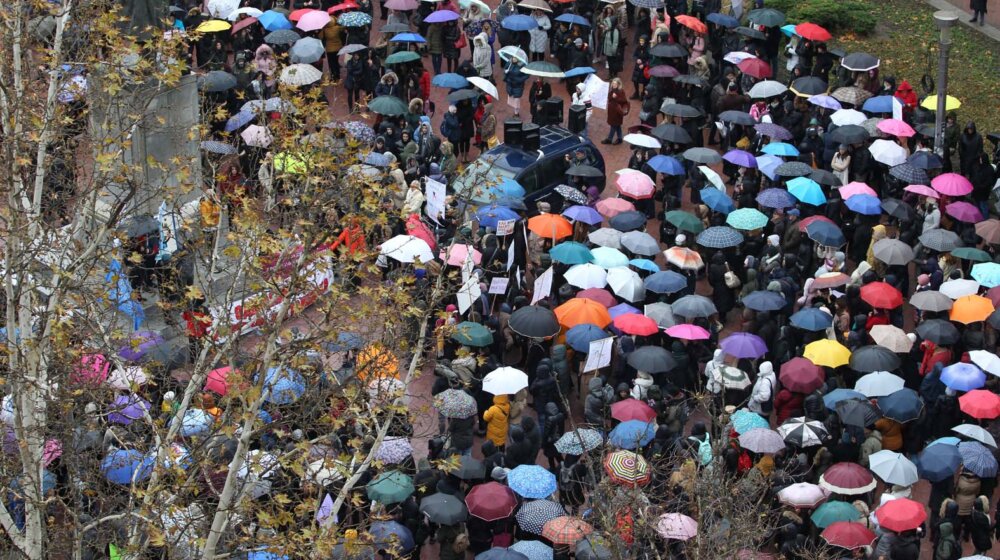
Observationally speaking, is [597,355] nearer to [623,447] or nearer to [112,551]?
[623,447]

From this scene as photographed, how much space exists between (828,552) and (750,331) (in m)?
5.13

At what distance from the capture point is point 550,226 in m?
26.4

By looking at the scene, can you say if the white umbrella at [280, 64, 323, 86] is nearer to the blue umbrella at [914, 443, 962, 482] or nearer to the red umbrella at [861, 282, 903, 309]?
the red umbrella at [861, 282, 903, 309]

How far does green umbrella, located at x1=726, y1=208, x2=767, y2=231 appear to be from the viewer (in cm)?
2692

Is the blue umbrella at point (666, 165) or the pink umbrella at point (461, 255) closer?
the pink umbrella at point (461, 255)

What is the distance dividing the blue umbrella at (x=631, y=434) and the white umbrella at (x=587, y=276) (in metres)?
4.12

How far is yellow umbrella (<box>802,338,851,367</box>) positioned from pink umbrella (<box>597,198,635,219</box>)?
4.69m

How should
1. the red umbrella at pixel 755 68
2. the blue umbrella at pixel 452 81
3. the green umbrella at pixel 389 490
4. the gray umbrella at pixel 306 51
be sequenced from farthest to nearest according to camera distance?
the red umbrella at pixel 755 68 < the gray umbrella at pixel 306 51 < the blue umbrella at pixel 452 81 < the green umbrella at pixel 389 490

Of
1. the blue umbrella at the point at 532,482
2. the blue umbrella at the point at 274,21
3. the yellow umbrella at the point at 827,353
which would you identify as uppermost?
the blue umbrella at the point at 274,21

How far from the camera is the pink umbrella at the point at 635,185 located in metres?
28.0

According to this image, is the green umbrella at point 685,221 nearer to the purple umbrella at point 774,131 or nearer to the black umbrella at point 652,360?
the purple umbrella at point 774,131

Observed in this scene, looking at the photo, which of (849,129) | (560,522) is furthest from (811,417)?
(849,129)

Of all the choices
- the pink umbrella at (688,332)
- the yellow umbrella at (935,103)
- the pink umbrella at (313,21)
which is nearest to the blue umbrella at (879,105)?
the yellow umbrella at (935,103)

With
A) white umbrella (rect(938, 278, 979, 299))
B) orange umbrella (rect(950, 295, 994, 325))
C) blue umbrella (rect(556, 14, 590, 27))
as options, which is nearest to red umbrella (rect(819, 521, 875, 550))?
orange umbrella (rect(950, 295, 994, 325))
